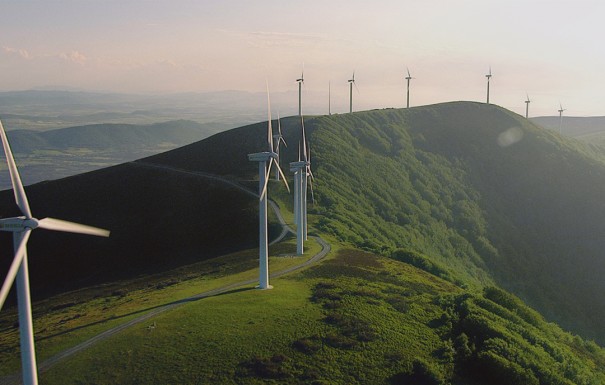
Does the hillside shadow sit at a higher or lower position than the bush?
higher

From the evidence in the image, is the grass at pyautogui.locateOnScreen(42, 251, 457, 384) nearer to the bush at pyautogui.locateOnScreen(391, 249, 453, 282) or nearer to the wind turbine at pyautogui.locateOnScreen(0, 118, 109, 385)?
the wind turbine at pyautogui.locateOnScreen(0, 118, 109, 385)

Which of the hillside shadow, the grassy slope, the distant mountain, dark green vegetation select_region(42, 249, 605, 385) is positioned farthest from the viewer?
the grassy slope

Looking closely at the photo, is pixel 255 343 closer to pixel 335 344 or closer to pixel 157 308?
pixel 335 344

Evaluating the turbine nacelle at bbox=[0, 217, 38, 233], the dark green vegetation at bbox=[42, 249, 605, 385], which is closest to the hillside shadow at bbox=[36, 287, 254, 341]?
the dark green vegetation at bbox=[42, 249, 605, 385]

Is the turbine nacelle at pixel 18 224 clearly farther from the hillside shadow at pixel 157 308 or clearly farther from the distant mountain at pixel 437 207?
the distant mountain at pixel 437 207

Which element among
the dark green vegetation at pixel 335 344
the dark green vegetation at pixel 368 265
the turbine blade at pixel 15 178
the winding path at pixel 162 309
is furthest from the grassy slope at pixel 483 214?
the turbine blade at pixel 15 178

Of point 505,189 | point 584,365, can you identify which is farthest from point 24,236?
point 505,189

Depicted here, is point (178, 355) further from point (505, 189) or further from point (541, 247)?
point (505, 189)

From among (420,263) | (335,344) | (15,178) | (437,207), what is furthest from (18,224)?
(437,207)
